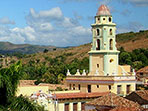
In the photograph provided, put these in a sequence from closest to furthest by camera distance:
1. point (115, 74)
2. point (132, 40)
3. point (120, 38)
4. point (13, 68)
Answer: point (13, 68) → point (115, 74) → point (132, 40) → point (120, 38)

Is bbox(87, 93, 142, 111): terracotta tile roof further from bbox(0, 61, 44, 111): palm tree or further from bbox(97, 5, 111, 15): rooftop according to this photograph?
bbox(97, 5, 111, 15): rooftop

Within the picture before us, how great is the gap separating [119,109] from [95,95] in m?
11.8

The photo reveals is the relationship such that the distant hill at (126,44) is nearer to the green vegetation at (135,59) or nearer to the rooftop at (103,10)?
the green vegetation at (135,59)

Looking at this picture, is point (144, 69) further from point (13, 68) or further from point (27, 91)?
point (13, 68)

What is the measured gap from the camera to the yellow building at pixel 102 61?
37969mm

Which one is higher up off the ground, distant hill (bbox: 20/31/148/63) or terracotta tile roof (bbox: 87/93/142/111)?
distant hill (bbox: 20/31/148/63)

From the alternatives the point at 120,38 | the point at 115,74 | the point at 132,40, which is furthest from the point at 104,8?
the point at 120,38

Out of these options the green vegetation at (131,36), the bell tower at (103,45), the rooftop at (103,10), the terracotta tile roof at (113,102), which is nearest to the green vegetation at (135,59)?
the bell tower at (103,45)

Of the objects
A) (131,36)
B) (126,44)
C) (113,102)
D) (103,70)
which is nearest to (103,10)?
(103,70)

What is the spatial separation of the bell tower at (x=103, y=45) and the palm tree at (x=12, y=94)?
2529 centimetres

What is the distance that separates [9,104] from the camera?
45.2 feet

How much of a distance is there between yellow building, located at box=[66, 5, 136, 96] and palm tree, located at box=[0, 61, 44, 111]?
23.9m

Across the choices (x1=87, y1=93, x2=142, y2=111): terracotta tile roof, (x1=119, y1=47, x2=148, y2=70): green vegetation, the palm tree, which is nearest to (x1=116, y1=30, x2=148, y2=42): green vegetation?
(x1=119, y1=47, x2=148, y2=70): green vegetation

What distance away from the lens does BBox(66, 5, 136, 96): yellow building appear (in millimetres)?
37969
